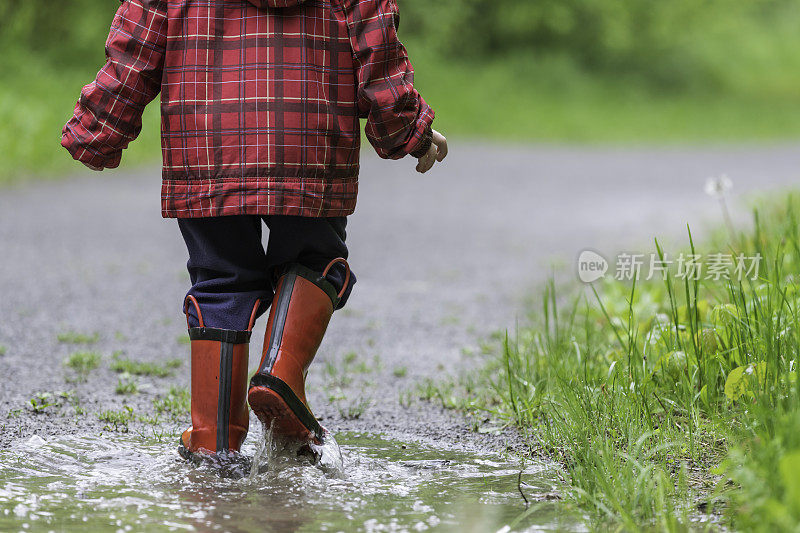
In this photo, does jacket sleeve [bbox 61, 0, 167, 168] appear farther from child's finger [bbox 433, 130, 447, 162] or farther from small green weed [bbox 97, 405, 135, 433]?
small green weed [bbox 97, 405, 135, 433]

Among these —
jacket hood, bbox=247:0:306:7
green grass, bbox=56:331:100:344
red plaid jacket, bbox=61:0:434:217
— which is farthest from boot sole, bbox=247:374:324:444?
green grass, bbox=56:331:100:344

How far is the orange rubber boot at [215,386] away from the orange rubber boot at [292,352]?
8cm

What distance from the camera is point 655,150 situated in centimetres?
1586

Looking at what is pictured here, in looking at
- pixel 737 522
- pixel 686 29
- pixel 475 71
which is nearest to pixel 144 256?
pixel 737 522

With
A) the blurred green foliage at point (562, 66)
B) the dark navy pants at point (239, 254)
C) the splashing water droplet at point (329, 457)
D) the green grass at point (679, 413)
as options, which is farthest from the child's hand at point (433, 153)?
the blurred green foliage at point (562, 66)

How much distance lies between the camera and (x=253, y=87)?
2.49 metres

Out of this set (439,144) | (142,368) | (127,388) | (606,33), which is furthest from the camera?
(606,33)

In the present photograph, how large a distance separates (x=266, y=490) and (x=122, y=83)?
3.36 ft

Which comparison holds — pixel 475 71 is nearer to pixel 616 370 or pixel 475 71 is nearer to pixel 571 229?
pixel 571 229

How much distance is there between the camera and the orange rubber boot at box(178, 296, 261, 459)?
258 centimetres

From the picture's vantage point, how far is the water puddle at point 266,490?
7.14ft

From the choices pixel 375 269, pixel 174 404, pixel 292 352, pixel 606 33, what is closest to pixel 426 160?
pixel 292 352

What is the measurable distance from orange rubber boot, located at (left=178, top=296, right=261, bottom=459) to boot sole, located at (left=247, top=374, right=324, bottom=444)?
3.9 inches

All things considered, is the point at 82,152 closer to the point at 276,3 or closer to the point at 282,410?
the point at 276,3
